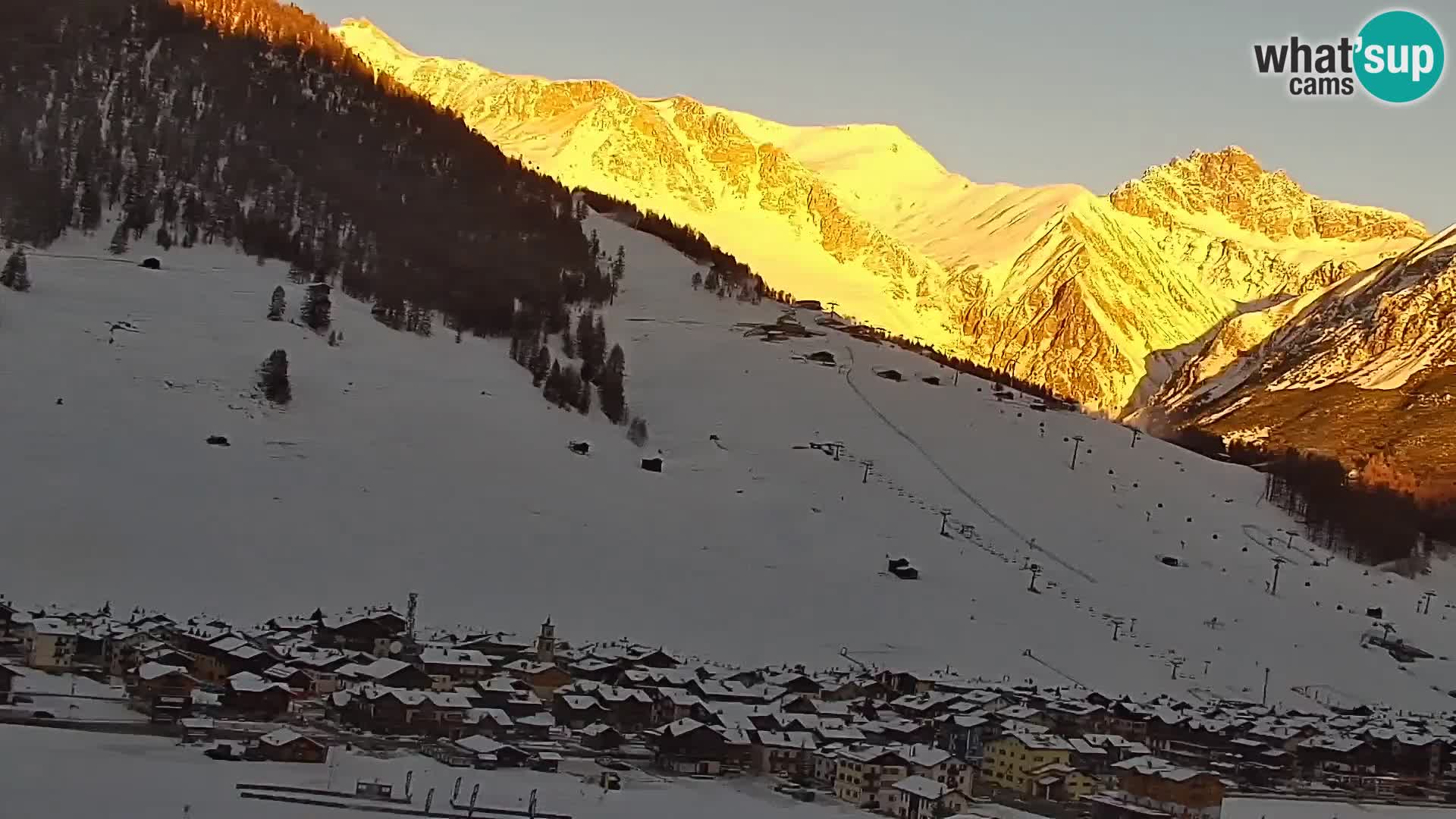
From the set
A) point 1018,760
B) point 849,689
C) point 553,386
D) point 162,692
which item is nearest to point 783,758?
point 1018,760

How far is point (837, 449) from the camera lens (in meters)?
77.9

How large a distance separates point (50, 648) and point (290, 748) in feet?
33.5

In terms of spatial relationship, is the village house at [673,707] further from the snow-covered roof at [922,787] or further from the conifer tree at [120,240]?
the conifer tree at [120,240]

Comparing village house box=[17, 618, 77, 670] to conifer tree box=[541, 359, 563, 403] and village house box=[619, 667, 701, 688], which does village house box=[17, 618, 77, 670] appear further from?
conifer tree box=[541, 359, 563, 403]

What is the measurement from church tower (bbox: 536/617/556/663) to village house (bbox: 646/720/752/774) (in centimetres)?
990

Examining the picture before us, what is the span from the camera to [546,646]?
4375 centimetres

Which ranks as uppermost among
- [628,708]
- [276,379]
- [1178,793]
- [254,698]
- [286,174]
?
[286,174]

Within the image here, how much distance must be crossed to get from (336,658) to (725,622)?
686 inches

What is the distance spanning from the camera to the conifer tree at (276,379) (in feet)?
213

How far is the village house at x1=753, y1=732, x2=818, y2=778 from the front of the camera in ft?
108

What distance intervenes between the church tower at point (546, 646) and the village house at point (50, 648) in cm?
1128

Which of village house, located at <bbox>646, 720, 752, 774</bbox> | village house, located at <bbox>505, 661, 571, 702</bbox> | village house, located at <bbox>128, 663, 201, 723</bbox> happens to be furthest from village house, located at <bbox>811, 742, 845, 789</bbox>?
village house, located at <bbox>128, 663, 201, 723</bbox>

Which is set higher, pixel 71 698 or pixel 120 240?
pixel 120 240

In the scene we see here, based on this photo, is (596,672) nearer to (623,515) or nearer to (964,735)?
(964,735)
